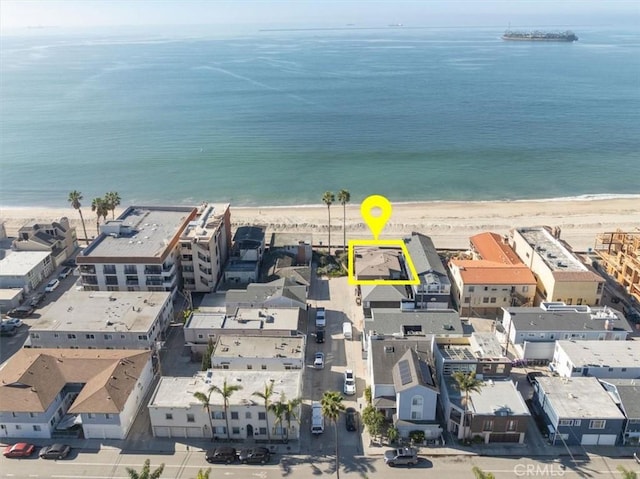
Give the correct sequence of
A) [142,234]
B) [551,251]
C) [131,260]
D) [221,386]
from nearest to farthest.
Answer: [221,386], [131,260], [551,251], [142,234]

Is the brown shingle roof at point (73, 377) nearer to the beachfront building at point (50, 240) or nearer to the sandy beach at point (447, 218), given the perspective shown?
the beachfront building at point (50, 240)

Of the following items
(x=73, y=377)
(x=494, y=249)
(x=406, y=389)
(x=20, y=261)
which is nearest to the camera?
(x=406, y=389)

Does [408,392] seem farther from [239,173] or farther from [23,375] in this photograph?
[239,173]

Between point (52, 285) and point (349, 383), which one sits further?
point (52, 285)

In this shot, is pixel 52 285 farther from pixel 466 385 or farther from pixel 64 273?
pixel 466 385

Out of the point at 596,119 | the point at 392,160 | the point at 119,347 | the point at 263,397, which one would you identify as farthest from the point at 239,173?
the point at 596,119

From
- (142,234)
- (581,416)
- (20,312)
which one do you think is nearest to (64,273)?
(20,312)

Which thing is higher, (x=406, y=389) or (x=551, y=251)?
(x=551, y=251)
